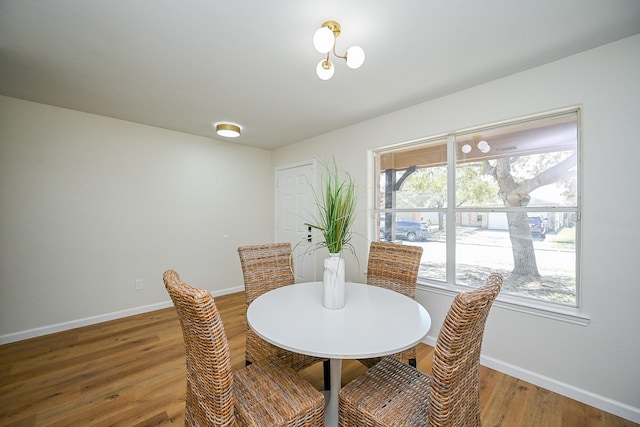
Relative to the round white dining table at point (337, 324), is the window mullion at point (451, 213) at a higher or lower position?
higher

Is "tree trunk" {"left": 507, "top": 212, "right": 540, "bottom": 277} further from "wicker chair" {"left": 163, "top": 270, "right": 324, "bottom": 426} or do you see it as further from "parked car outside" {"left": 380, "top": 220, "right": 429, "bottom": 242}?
"wicker chair" {"left": 163, "top": 270, "right": 324, "bottom": 426}

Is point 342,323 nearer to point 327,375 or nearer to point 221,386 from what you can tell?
point 221,386

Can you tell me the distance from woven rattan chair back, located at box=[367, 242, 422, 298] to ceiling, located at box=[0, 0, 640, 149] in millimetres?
1400

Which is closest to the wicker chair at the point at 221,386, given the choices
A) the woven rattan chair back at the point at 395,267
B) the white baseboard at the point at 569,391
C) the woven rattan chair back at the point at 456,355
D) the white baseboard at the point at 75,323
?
the woven rattan chair back at the point at 456,355

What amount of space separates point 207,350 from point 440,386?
842 mm

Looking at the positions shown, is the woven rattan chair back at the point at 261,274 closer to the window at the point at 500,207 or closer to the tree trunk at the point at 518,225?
the window at the point at 500,207

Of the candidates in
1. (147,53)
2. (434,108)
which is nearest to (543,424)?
(434,108)

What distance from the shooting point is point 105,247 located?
118 inches

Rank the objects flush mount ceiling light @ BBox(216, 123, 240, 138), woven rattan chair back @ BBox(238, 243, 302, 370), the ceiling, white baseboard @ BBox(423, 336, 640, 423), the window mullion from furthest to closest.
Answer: flush mount ceiling light @ BBox(216, 123, 240, 138) < the window mullion < woven rattan chair back @ BBox(238, 243, 302, 370) < white baseboard @ BBox(423, 336, 640, 423) < the ceiling

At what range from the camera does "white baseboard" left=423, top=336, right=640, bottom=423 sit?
5.26 feet

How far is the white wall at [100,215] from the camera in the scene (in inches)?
101

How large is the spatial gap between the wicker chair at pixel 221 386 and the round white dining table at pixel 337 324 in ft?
0.74

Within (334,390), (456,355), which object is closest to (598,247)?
(456,355)

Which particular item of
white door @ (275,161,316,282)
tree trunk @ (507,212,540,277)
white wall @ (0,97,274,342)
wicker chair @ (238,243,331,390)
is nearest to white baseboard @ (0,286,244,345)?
white wall @ (0,97,274,342)
